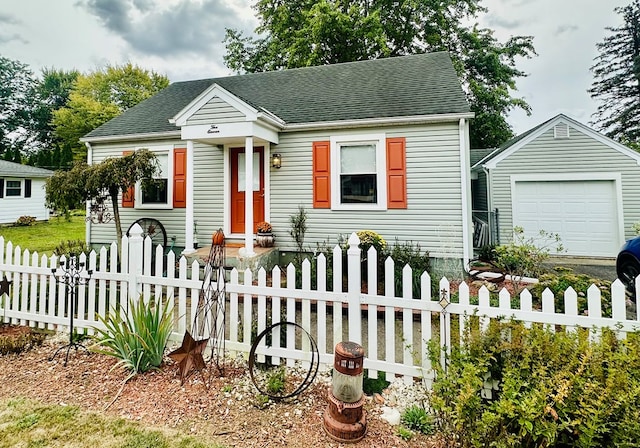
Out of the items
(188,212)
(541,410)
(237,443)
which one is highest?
(188,212)

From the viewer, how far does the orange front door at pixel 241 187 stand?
8.03 meters

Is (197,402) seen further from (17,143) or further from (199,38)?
(17,143)

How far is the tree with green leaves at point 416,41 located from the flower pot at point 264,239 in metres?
11.6

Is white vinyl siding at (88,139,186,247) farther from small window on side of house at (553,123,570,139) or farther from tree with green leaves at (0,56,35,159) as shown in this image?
tree with green leaves at (0,56,35,159)

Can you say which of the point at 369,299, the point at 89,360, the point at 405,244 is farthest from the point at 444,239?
the point at 89,360

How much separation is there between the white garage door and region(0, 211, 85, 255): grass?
1396cm

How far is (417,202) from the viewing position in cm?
703

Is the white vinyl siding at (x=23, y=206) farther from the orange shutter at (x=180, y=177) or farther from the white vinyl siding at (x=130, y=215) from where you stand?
the orange shutter at (x=180, y=177)

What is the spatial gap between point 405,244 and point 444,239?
806 mm

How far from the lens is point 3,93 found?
105 feet

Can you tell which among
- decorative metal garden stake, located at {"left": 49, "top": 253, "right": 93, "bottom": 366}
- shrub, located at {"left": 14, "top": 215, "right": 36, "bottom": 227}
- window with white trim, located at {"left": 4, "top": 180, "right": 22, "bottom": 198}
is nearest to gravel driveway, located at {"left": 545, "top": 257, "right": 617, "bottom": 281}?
decorative metal garden stake, located at {"left": 49, "top": 253, "right": 93, "bottom": 366}

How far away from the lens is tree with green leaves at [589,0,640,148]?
2067 cm

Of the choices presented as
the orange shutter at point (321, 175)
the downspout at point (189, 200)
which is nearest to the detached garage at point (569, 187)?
the orange shutter at point (321, 175)

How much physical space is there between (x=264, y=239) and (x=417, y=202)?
3517mm
